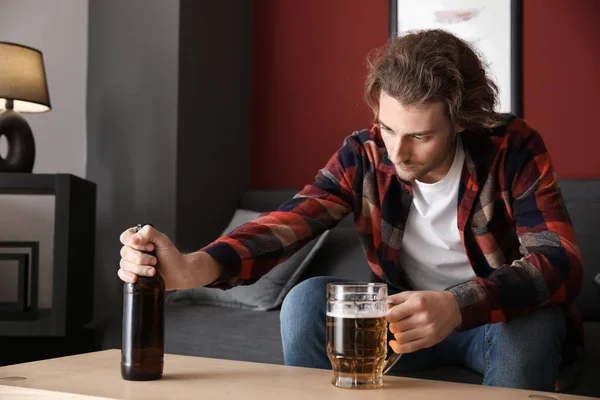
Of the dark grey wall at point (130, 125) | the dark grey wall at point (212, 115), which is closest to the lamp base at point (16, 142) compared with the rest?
the dark grey wall at point (130, 125)

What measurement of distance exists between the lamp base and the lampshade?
68 mm

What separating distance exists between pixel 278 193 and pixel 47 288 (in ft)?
3.25

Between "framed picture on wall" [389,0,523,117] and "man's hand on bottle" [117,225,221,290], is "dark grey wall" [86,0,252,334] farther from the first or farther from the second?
"man's hand on bottle" [117,225,221,290]

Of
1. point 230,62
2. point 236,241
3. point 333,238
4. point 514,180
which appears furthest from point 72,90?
point 514,180

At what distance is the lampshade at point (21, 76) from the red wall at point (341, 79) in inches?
40.2

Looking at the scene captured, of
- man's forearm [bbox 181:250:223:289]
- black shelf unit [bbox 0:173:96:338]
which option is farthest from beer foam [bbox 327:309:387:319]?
black shelf unit [bbox 0:173:96:338]

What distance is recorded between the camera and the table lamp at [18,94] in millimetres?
2545

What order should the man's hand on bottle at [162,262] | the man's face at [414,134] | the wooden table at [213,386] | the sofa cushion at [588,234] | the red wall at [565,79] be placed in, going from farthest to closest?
the red wall at [565,79]
the sofa cushion at [588,234]
the man's face at [414,134]
the man's hand on bottle at [162,262]
the wooden table at [213,386]

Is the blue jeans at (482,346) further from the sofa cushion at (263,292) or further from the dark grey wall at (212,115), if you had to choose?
the dark grey wall at (212,115)

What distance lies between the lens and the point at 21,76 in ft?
8.43

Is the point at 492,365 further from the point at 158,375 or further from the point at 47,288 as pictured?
the point at 47,288

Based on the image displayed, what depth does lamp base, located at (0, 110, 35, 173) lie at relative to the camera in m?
2.60

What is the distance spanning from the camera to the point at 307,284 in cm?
154

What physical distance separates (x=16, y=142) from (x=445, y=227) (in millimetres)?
1635
